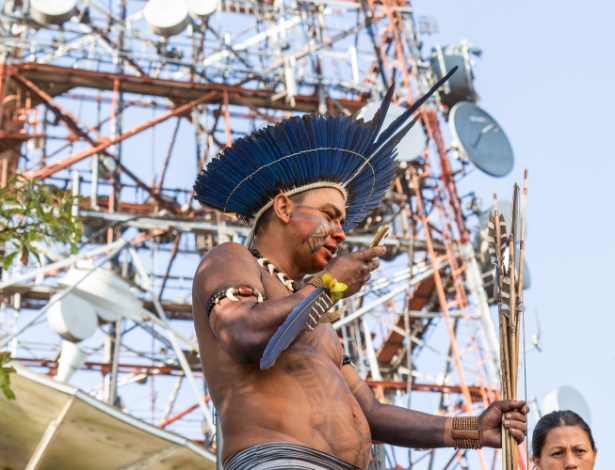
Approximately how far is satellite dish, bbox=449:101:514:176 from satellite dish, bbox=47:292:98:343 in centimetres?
792

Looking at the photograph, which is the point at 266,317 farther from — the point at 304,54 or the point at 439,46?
the point at 439,46

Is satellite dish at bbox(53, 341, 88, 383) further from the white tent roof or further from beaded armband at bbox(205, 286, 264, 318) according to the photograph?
beaded armband at bbox(205, 286, 264, 318)

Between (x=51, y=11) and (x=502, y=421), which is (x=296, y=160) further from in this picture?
(x=51, y=11)

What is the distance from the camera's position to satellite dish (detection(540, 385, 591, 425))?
21.5m

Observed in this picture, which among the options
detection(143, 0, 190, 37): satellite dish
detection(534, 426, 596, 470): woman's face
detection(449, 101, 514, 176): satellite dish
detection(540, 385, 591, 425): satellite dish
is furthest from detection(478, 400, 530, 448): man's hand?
detection(143, 0, 190, 37): satellite dish

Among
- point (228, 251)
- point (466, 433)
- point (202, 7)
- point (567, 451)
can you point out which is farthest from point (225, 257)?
point (202, 7)

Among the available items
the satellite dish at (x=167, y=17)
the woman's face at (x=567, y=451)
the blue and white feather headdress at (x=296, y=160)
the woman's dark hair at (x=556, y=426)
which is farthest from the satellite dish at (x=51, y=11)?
the blue and white feather headdress at (x=296, y=160)

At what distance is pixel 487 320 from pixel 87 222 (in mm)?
7930

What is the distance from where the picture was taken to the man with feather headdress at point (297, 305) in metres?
3.68

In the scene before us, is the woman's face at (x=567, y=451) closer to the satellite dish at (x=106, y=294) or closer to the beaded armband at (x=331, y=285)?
the beaded armband at (x=331, y=285)

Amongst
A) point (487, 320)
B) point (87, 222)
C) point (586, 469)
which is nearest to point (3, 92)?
point (87, 222)

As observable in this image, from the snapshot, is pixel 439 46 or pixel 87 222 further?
pixel 439 46

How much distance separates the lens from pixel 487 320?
22.7 meters

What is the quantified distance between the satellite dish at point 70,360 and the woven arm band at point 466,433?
17504 millimetres
